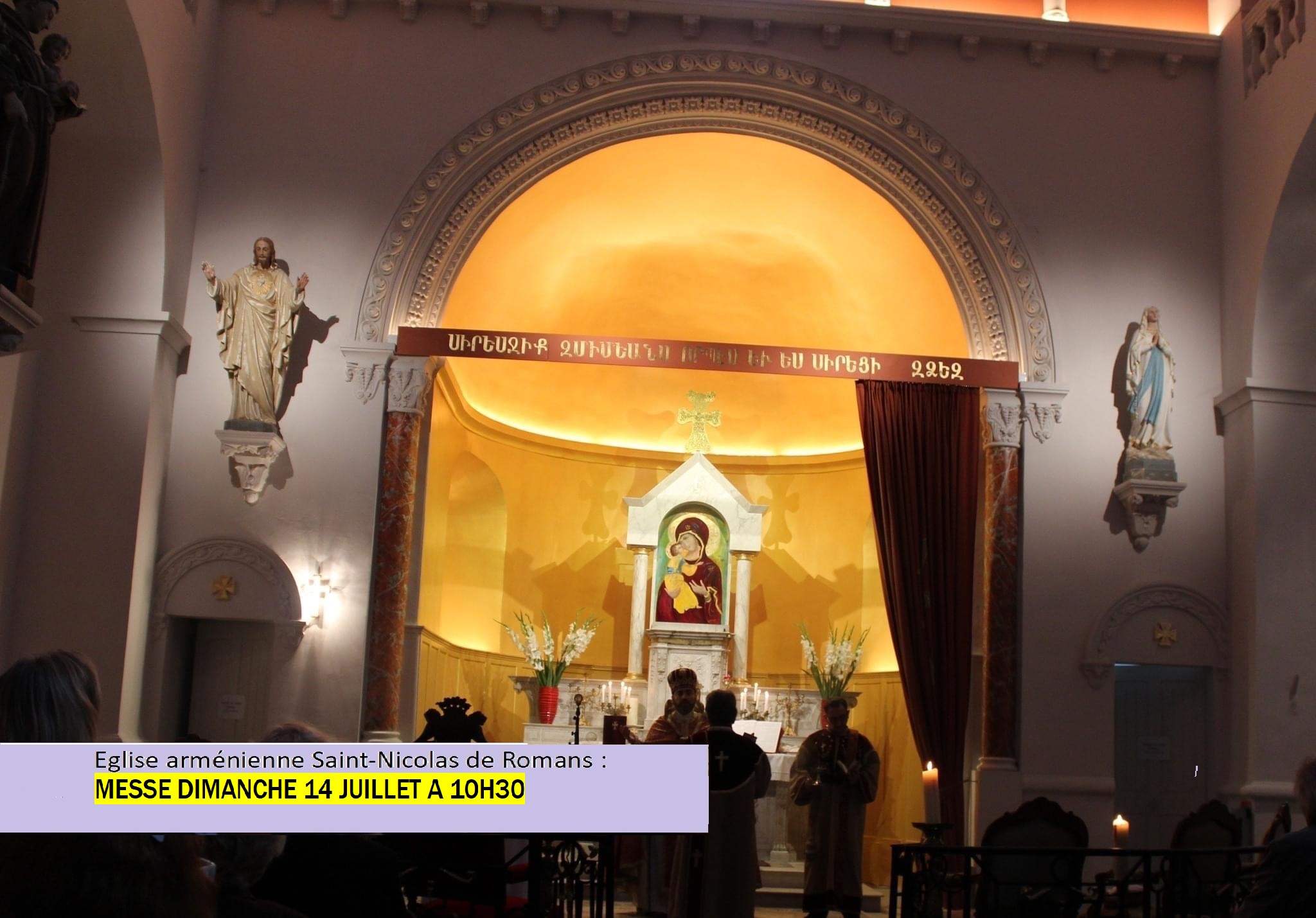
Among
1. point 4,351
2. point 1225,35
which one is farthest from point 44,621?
point 1225,35

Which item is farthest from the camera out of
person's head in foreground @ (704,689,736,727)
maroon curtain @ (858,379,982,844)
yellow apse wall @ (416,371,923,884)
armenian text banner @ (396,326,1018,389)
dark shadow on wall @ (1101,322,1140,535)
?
yellow apse wall @ (416,371,923,884)

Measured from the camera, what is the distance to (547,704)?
12.9 meters

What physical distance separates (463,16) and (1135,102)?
18.9 feet

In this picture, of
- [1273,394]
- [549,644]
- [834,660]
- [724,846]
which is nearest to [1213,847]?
[724,846]

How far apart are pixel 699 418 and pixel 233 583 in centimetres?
586

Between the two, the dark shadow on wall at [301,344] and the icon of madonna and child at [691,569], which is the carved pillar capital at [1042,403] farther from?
the dark shadow on wall at [301,344]

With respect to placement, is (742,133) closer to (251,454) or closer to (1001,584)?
(1001,584)

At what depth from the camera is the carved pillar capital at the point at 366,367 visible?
424 inches

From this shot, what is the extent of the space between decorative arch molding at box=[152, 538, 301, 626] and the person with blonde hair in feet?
25.2

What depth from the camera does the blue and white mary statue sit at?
10984 mm

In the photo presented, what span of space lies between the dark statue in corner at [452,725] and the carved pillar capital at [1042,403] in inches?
229

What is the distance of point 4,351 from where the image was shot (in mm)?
6938
